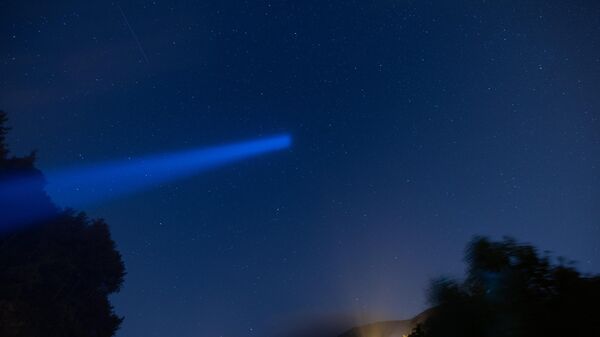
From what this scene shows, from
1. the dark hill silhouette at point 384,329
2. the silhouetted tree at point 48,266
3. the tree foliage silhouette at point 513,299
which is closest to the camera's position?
the tree foliage silhouette at point 513,299

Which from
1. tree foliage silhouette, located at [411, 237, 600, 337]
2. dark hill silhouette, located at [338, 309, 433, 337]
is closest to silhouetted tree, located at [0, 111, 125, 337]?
tree foliage silhouette, located at [411, 237, 600, 337]

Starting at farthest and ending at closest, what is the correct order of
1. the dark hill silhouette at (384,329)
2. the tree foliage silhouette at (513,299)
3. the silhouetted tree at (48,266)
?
1. the dark hill silhouette at (384,329)
2. the silhouetted tree at (48,266)
3. the tree foliage silhouette at (513,299)

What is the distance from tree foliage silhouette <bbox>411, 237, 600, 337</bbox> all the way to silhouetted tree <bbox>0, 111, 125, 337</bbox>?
64.6 feet

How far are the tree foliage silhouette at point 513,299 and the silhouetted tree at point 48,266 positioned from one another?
19.7 m

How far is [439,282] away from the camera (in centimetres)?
929

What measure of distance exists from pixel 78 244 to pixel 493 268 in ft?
82.8

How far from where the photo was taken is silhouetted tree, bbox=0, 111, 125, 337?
19.1 m

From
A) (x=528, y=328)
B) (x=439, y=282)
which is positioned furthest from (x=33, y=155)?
(x=528, y=328)

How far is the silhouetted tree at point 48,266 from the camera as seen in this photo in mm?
19109

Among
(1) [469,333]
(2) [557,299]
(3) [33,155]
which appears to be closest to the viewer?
(2) [557,299]

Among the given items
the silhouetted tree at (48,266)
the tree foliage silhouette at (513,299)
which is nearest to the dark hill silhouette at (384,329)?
the silhouetted tree at (48,266)

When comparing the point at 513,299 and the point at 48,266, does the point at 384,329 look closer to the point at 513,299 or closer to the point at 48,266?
the point at 48,266

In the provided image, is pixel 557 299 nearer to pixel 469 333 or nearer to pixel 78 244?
pixel 469 333

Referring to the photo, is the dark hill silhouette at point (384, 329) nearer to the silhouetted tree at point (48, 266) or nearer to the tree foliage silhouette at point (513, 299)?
the silhouetted tree at point (48, 266)
